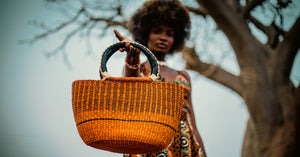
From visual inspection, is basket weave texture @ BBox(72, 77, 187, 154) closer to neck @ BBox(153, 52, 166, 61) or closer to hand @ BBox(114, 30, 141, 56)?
hand @ BBox(114, 30, 141, 56)

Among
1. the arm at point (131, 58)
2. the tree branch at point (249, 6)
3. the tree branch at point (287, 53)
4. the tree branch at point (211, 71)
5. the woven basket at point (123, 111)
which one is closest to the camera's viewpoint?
the woven basket at point (123, 111)

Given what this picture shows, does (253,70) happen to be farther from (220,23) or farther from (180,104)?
(180,104)

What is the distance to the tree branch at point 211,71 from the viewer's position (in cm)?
368

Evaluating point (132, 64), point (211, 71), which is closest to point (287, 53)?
point (211, 71)

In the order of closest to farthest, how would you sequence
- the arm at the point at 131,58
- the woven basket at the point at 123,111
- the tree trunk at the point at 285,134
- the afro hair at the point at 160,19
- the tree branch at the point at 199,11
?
the woven basket at the point at 123,111 < the arm at the point at 131,58 < the afro hair at the point at 160,19 < the tree trunk at the point at 285,134 < the tree branch at the point at 199,11

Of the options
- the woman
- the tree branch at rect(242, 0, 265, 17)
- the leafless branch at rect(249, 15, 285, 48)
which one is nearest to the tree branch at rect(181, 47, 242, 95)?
the leafless branch at rect(249, 15, 285, 48)

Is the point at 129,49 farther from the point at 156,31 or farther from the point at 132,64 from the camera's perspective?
the point at 156,31

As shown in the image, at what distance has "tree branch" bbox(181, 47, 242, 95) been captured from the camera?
368 centimetres

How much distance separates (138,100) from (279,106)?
91.2 inches

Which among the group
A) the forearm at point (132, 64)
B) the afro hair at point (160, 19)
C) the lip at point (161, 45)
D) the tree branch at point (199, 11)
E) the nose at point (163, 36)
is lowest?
the forearm at point (132, 64)

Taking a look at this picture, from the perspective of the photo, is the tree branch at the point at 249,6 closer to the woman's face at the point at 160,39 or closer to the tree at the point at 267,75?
the tree at the point at 267,75

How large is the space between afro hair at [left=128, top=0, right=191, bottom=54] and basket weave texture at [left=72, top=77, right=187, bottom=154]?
87 centimetres

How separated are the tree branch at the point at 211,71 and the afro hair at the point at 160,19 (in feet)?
5.84

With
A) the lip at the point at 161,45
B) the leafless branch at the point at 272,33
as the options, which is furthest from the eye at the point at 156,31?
the leafless branch at the point at 272,33
